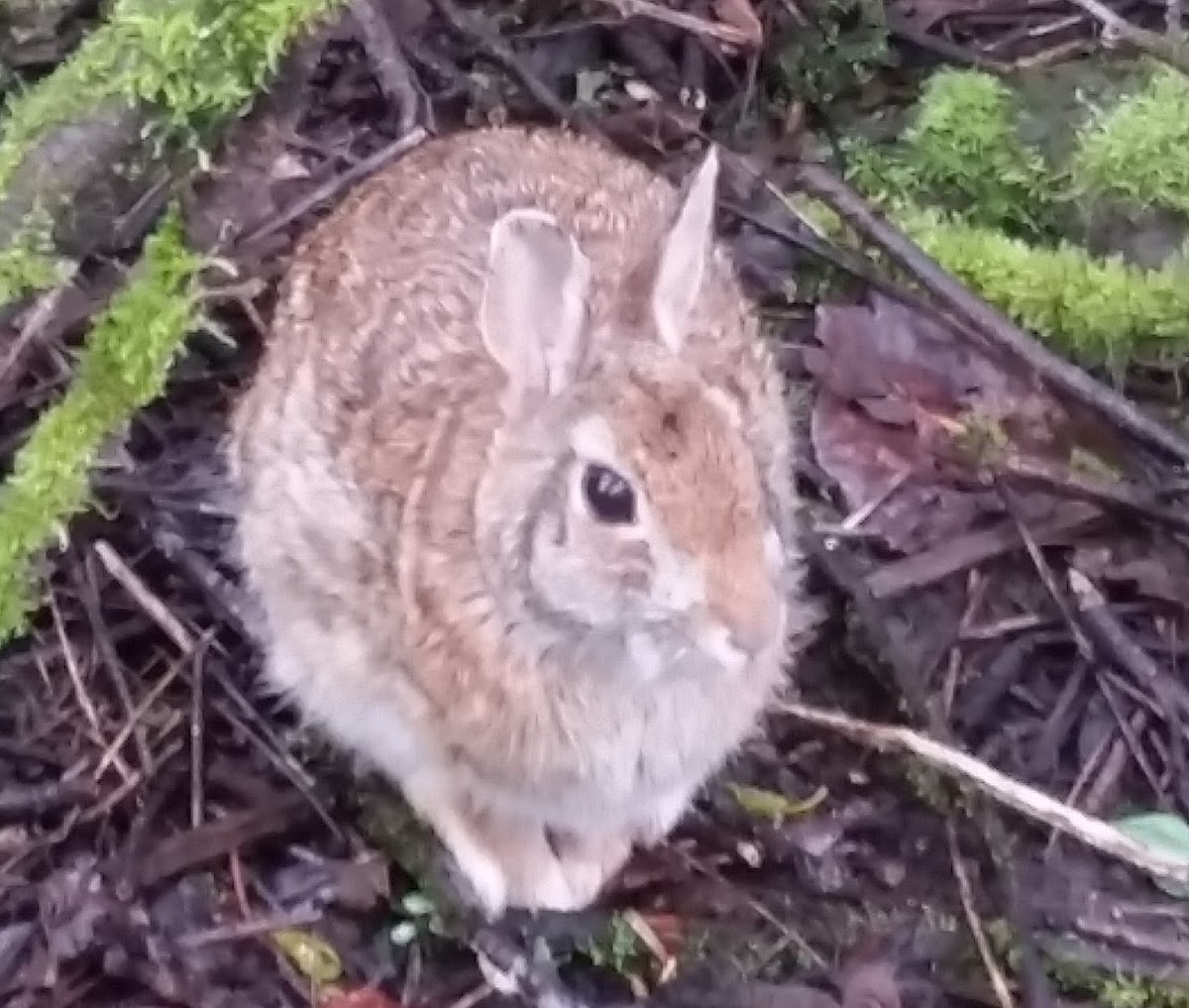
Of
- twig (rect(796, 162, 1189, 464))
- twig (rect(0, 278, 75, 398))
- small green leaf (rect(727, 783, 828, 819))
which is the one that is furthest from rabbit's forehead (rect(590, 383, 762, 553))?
Answer: twig (rect(0, 278, 75, 398))

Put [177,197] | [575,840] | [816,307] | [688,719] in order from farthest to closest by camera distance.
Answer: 1. [816,307]
2. [177,197]
3. [575,840]
4. [688,719]

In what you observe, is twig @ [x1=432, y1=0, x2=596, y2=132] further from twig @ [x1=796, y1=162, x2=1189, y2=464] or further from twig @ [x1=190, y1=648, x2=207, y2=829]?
twig @ [x1=190, y1=648, x2=207, y2=829]

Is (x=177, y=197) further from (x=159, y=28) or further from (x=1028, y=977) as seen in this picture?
(x=1028, y=977)

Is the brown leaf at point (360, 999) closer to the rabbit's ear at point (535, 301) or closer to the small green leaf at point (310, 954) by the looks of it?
the small green leaf at point (310, 954)

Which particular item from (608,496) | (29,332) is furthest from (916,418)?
(29,332)

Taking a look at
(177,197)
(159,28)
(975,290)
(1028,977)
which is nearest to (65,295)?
(177,197)

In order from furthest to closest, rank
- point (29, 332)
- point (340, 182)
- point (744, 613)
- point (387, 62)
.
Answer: point (387, 62) < point (340, 182) < point (29, 332) < point (744, 613)

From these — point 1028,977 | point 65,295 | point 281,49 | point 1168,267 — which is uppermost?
point 281,49

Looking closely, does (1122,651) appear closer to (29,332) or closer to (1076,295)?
(1076,295)
